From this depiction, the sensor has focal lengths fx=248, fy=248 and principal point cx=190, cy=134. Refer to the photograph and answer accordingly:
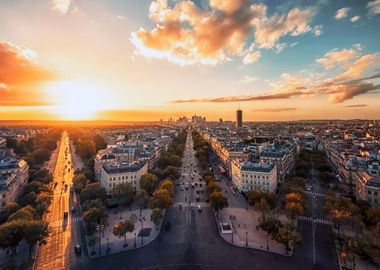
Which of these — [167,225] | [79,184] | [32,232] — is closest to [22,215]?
[32,232]

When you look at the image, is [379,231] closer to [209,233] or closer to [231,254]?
[231,254]

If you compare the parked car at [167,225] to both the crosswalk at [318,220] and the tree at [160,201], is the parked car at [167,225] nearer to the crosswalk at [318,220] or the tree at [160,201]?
the tree at [160,201]

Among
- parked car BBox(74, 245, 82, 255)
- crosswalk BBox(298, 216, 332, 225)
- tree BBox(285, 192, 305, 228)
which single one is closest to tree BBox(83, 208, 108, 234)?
parked car BBox(74, 245, 82, 255)

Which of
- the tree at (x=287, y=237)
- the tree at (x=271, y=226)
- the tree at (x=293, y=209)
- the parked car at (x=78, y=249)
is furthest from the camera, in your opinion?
the tree at (x=293, y=209)

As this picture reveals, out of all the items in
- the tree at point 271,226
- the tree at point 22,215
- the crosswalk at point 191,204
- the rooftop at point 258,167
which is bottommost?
the crosswalk at point 191,204

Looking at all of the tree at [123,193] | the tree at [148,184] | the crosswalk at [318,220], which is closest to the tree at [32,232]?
the tree at [123,193]

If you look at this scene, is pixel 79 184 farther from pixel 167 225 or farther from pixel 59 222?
pixel 167 225
